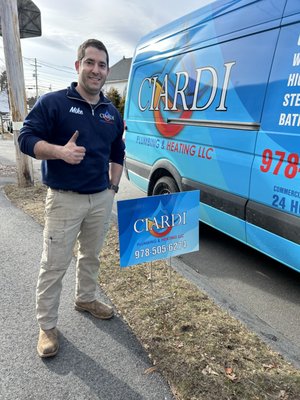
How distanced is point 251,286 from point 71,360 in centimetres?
197

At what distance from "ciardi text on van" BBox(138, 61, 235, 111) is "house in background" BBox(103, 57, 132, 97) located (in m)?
37.2

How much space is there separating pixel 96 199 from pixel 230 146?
1513 mm

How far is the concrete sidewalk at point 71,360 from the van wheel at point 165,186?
5.92 ft

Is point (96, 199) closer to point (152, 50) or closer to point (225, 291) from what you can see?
point (225, 291)

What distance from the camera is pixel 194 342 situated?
2428mm

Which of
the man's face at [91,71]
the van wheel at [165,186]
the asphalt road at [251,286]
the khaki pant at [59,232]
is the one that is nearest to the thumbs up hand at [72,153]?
the khaki pant at [59,232]

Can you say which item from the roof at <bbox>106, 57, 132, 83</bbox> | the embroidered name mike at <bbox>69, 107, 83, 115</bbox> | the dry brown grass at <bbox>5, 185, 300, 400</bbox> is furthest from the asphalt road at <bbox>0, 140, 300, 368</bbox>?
the roof at <bbox>106, 57, 132, 83</bbox>

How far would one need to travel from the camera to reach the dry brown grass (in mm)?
2049

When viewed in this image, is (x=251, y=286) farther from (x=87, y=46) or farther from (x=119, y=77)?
(x=119, y=77)

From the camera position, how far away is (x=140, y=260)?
9.08 ft

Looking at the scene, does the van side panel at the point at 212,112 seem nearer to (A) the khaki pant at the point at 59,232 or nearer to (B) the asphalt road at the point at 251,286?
(B) the asphalt road at the point at 251,286

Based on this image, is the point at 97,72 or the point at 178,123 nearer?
the point at 97,72

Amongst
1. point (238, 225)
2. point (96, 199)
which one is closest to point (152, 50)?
point (238, 225)

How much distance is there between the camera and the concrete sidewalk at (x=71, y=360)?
2020 mm
